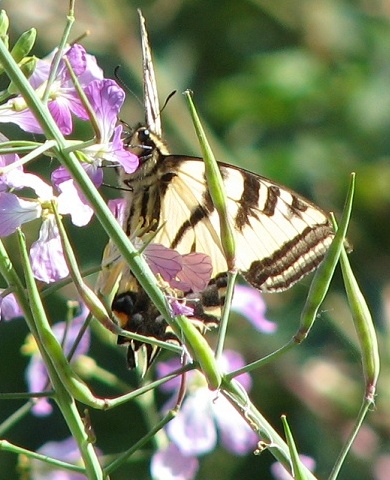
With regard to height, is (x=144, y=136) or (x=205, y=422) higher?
(x=144, y=136)

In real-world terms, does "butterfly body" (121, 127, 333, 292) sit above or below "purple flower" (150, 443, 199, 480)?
above

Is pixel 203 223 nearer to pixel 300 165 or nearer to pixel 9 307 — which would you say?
pixel 9 307

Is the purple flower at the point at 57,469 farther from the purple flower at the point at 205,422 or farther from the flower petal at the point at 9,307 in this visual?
the flower petal at the point at 9,307

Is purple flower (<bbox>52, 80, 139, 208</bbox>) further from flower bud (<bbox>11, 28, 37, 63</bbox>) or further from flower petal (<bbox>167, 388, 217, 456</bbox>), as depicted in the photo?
flower petal (<bbox>167, 388, 217, 456</bbox>)

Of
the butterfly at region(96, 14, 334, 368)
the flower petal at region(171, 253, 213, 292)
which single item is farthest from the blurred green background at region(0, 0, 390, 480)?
the flower petal at region(171, 253, 213, 292)

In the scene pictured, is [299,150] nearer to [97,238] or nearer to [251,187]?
[97,238]

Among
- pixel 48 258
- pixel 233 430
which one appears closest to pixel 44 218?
pixel 48 258
